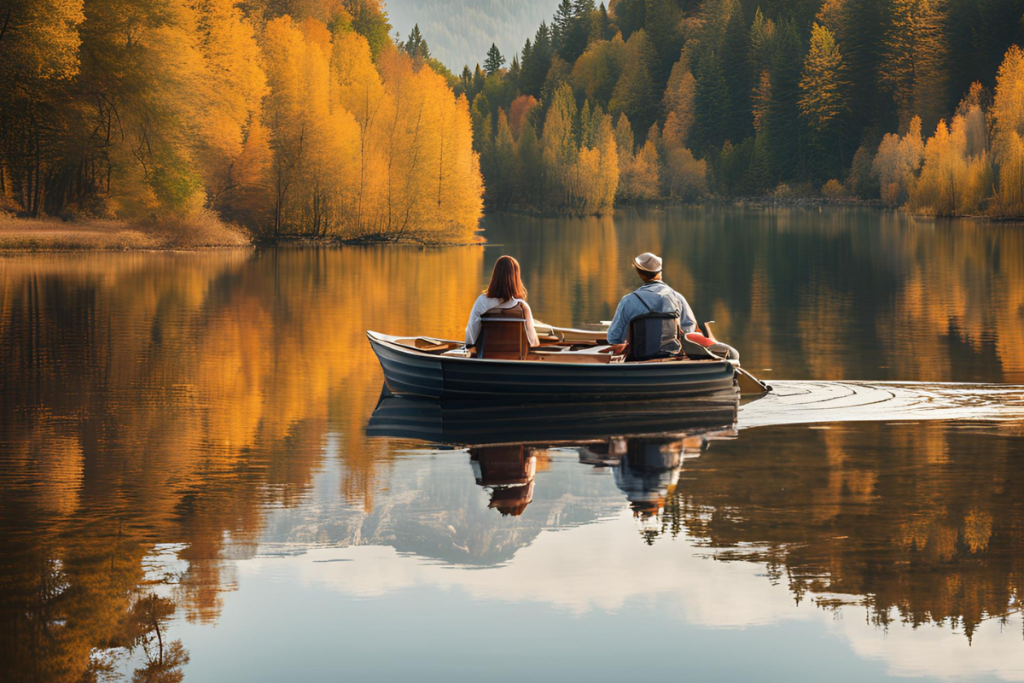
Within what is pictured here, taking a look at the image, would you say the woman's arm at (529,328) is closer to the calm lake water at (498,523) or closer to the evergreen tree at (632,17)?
the calm lake water at (498,523)

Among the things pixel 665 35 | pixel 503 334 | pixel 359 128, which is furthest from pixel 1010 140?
pixel 665 35

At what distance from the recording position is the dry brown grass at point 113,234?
50438 millimetres

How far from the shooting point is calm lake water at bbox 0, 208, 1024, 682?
739cm

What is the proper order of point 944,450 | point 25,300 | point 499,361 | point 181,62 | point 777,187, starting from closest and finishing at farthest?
1. point 944,450
2. point 499,361
3. point 25,300
4. point 181,62
5. point 777,187

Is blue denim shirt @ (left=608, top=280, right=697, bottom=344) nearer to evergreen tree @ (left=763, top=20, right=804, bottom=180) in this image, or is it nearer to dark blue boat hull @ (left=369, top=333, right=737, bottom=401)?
dark blue boat hull @ (left=369, top=333, right=737, bottom=401)

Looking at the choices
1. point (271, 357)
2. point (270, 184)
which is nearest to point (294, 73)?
point (270, 184)

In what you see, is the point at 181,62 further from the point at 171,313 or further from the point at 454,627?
the point at 454,627

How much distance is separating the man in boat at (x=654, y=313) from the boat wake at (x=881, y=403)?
122 centimetres

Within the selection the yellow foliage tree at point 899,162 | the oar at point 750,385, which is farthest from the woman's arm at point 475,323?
the yellow foliage tree at point 899,162

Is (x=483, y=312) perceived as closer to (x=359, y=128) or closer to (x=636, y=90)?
(x=359, y=128)

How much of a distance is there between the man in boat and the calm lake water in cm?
80

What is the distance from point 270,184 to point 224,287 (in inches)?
958

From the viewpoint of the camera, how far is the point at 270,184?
188 ft

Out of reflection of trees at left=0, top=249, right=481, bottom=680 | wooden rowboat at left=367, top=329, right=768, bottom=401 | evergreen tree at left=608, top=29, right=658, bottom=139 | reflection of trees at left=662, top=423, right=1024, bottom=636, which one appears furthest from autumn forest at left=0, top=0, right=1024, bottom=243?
reflection of trees at left=662, top=423, right=1024, bottom=636
